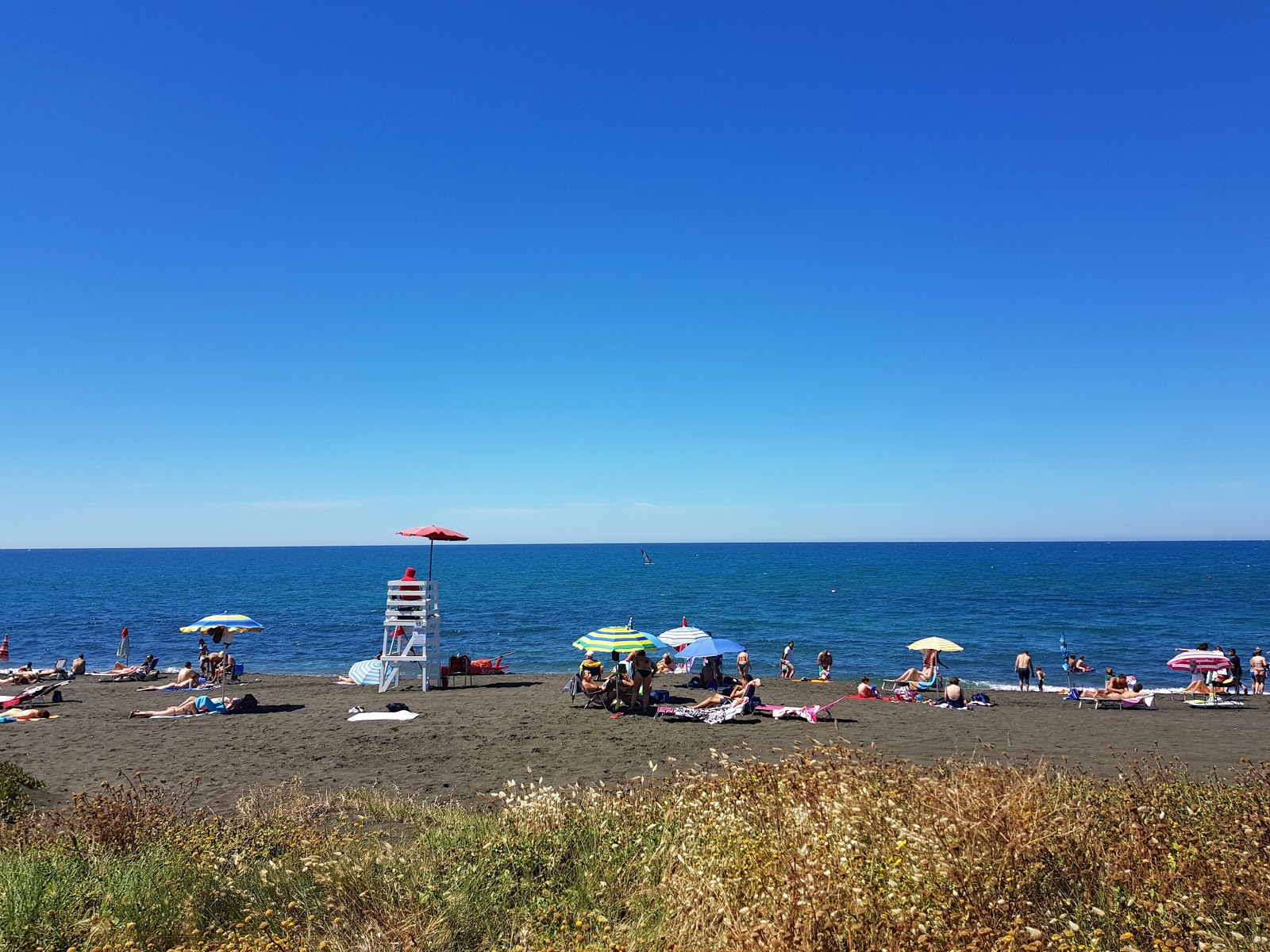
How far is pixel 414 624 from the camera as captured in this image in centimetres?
2078

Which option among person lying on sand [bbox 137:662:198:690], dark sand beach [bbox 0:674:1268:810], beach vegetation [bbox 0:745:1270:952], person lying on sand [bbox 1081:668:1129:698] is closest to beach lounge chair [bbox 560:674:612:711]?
dark sand beach [bbox 0:674:1268:810]

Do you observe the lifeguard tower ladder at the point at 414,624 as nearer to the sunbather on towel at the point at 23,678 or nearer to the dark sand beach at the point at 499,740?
the dark sand beach at the point at 499,740

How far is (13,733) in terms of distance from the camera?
16.2 m

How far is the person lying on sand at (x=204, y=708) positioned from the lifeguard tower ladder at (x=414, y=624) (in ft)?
11.6

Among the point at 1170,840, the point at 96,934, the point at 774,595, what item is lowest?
the point at 774,595

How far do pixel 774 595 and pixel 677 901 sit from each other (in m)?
66.0

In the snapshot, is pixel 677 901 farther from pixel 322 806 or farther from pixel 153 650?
pixel 153 650

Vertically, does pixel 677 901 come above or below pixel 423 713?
above

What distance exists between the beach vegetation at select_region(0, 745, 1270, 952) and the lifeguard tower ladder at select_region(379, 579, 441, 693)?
13910 mm

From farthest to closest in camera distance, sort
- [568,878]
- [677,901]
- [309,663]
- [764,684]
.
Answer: [309,663] < [764,684] < [568,878] < [677,901]

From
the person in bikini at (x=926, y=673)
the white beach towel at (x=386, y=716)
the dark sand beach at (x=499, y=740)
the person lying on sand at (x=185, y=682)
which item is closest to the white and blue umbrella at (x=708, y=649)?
the dark sand beach at (x=499, y=740)

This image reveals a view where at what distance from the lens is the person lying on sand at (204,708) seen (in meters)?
18.0

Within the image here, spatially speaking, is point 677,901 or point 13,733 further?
point 13,733

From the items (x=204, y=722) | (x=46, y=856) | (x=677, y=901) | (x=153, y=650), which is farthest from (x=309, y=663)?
(x=677, y=901)
